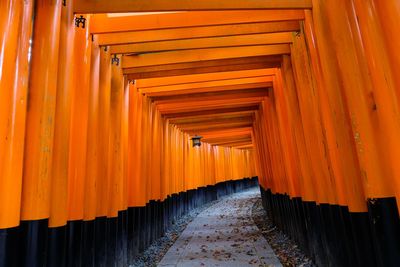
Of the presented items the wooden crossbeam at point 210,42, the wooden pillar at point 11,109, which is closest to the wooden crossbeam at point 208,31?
the wooden crossbeam at point 210,42

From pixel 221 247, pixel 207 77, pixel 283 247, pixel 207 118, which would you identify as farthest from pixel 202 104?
pixel 283 247

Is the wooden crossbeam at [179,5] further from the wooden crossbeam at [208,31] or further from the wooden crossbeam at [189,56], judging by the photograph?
the wooden crossbeam at [189,56]

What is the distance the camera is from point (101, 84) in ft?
14.4

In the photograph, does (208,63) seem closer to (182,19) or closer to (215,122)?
(182,19)

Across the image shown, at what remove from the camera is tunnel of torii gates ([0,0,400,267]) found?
7.52ft

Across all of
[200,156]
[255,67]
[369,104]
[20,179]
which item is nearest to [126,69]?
[255,67]

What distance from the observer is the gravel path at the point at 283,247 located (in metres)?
4.99

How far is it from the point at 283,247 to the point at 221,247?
1326 mm

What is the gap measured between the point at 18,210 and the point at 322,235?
3.77 metres

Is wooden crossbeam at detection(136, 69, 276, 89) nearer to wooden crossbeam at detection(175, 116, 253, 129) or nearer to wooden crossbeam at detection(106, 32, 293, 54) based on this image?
wooden crossbeam at detection(106, 32, 293, 54)

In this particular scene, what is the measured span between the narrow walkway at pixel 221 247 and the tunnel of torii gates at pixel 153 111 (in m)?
0.74

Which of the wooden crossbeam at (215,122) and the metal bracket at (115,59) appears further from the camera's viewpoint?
the wooden crossbeam at (215,122)

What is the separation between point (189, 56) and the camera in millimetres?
5539

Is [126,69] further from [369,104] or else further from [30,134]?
[369,104]
